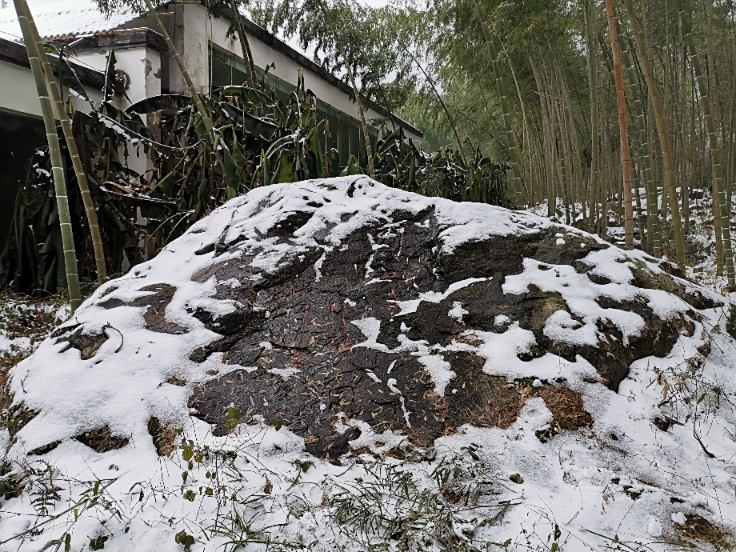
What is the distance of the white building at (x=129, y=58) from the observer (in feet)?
14.3

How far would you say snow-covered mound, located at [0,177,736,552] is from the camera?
1.33 meters

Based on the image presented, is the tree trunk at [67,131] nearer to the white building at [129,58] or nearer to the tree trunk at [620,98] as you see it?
the white building at [129,58]

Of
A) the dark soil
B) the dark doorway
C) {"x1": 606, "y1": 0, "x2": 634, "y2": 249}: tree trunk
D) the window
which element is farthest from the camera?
the window

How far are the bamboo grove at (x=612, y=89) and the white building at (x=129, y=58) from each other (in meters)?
1.84

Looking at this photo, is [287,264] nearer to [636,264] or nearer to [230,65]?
[636,264]

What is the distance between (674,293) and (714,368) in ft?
1.47

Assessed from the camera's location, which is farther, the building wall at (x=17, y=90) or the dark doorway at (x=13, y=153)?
the dark doorway at (x=13, y=153)

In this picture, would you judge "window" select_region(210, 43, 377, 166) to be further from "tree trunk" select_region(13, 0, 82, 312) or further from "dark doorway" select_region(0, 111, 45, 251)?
"tree trunk" select_region(13, 0, 82, 312)

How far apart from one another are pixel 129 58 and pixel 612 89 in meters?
5.10

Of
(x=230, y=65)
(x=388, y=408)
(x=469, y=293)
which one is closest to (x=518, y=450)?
(x=388, y=408)

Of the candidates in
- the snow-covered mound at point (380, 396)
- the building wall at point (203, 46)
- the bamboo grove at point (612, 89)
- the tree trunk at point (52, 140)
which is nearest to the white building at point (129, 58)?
the building wall at point (203, 46)

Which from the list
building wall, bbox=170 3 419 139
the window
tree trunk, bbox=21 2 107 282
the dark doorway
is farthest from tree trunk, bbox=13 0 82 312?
building wall, bbox=170 3 419 139

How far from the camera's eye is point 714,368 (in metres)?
2.05

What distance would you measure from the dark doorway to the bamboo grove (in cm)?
356
